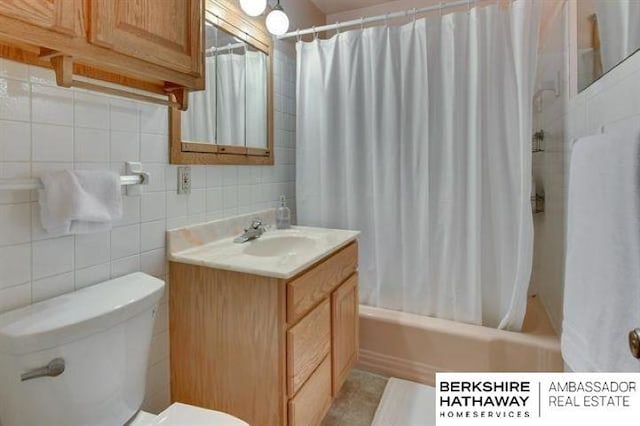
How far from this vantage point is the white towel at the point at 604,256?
0.68 meters

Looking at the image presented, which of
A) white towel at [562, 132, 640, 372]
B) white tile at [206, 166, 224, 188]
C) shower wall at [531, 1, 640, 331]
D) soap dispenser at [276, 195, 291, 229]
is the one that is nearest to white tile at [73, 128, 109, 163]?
white tile at [206, 166, 224, 188]

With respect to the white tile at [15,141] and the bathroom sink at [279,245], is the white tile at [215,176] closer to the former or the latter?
the bathroom sink at [279,245]

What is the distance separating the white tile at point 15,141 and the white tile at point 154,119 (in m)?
0.37

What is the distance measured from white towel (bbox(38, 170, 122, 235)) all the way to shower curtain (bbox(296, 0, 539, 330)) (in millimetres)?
1258

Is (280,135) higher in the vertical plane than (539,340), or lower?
higher

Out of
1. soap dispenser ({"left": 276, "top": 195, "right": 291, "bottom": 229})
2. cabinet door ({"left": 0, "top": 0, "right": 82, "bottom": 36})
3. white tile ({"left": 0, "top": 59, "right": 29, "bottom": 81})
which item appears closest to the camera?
cabinet door ({"left": 0, "top": 0, "right": 82, "bottom": 36})

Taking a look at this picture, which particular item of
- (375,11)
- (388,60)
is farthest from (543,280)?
(375,11)

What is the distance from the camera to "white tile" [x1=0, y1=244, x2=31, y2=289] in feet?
2.99

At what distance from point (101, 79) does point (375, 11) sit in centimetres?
210

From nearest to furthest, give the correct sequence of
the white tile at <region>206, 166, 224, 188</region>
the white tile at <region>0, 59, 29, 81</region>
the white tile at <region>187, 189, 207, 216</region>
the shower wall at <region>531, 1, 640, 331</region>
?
the white tile at <region>0, 59, 29, 81</region>, the shower wall at <region>531, 1, 640, 331</region>, the white tile at <region>187, 189, 207, 216</region>, the white tile at <region>206, 166, 224, 188</region>

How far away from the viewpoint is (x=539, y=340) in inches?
65.0

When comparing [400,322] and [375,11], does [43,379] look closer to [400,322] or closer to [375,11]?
[400,322]

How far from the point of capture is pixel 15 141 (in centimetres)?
92

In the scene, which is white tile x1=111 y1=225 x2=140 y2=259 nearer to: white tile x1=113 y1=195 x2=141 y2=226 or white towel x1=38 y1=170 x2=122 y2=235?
white tile x1=113 y1=195 x2=141 y2=226
